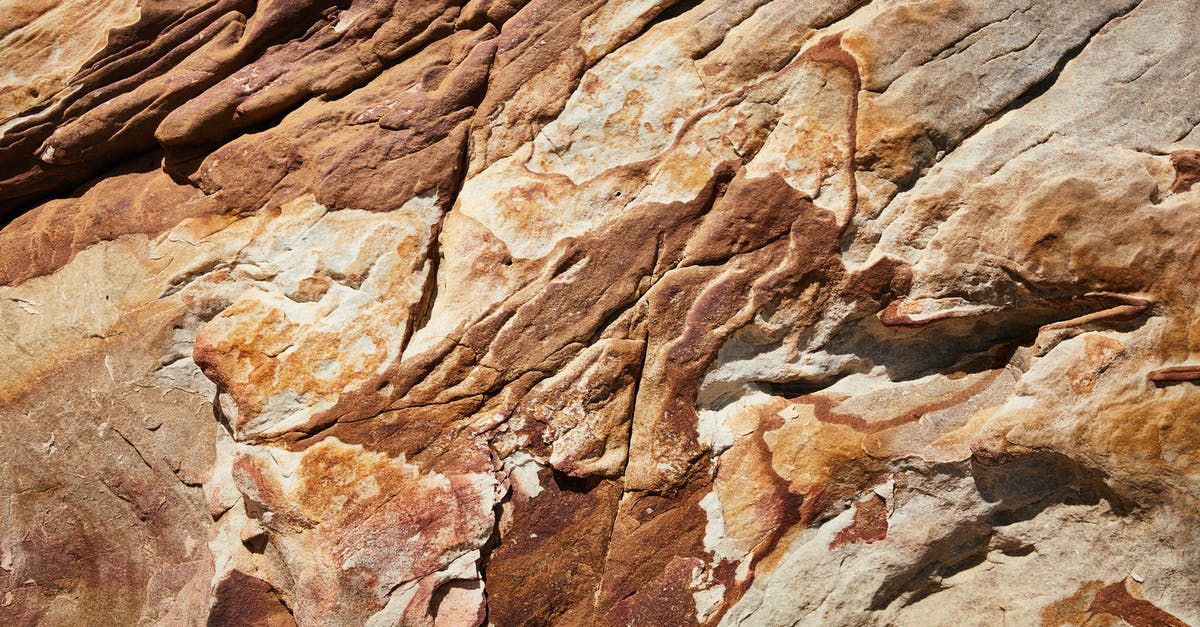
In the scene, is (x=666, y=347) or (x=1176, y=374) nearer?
(x=1176, y=374)

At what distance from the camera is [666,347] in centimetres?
304

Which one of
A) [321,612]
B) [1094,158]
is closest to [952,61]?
[1094,158]

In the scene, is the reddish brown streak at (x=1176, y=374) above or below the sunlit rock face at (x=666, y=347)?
below

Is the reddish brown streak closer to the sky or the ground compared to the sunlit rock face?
closer to the ground

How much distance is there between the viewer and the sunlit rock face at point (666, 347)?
2881 millimetres

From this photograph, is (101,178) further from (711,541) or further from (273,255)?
(711,541)

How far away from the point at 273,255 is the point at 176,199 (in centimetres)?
65

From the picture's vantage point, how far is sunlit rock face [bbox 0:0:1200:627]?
288 cm

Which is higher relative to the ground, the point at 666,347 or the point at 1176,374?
the point at 666,347

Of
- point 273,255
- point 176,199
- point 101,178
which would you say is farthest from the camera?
point 101,178

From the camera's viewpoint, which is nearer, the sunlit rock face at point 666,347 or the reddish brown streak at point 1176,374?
the reddish brown streak at point 1176,374

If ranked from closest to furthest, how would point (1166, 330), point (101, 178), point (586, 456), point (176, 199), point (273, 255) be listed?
point (1166, 330) < point (586, 456) < point (273, 255) < point (176, 199) < point (101, 178)

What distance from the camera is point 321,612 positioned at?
284 centimetres

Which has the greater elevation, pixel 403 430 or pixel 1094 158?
pixel 403 430
